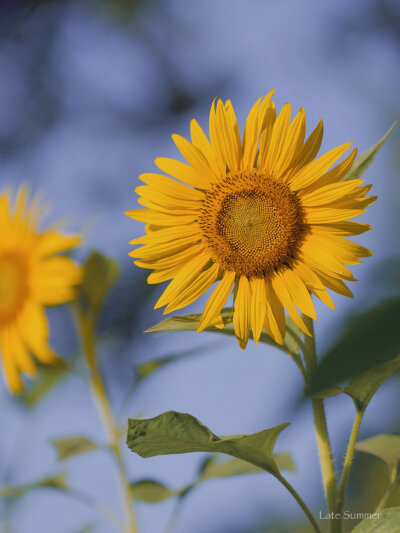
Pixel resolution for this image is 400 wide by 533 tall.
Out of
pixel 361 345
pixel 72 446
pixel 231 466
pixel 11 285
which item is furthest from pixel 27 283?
pixel 361 345

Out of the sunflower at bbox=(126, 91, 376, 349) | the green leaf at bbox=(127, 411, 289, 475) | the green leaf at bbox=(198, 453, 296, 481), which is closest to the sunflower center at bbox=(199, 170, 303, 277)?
the sunflower at bbox=(126, 91, 376, 349)

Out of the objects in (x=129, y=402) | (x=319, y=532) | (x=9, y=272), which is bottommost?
(x=319, y=532)

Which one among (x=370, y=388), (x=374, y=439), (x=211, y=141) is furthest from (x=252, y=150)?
(x=374, y=439)

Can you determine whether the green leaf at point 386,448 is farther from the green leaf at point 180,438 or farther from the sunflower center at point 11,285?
the sunflower center at point 11,285

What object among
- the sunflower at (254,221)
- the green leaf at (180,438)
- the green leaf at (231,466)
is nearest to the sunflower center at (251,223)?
the sunflower at (254,221)

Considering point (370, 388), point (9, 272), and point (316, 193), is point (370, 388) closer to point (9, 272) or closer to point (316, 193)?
point (316, 193)
